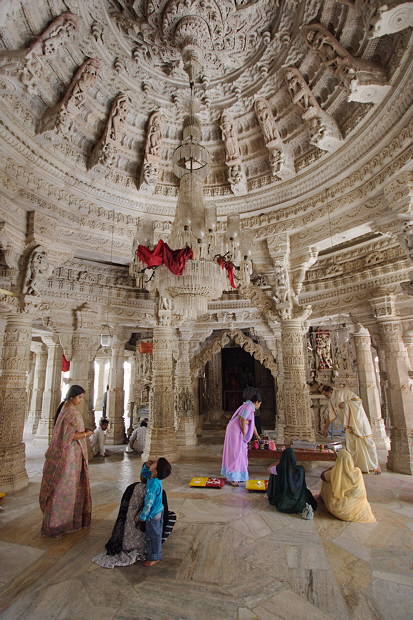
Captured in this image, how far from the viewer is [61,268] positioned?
347 inches

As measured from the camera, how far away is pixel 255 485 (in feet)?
18.5

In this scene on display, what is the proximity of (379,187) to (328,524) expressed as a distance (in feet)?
16.9

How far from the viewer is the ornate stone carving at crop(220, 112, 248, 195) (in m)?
6.57

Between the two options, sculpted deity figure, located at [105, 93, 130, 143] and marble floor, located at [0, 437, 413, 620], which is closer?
marble floor, located at [0, 437, 413, 620]

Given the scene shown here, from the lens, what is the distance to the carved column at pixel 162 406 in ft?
26.2

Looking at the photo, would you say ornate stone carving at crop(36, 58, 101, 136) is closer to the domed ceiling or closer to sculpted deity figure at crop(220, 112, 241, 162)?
the domed ceiling

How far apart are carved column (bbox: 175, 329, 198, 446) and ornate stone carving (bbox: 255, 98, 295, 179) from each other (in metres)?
6.59

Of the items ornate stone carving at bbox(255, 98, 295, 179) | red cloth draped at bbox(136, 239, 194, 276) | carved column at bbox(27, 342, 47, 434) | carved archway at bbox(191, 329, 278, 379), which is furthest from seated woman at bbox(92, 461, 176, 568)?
carved column at bbox(27, 342, 47, 434)

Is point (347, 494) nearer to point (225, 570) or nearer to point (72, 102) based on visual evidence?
point (225, 570)

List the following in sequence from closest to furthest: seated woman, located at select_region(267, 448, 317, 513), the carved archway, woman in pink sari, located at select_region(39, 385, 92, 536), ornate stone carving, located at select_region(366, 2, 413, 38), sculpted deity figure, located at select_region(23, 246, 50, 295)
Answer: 1. ornate stone carving, located at select_region(366, 2, 413, 38)
2. woman in pink sari, located at select_region(39, 385, 92, 536)
3. seated woman, located at select_region(267, 448, 317, 513)
4. sculpted deity figure, located at select_region(23, 246, 50, 295)
5. the carved archway

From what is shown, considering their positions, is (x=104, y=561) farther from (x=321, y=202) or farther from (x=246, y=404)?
(x=321, y=202)

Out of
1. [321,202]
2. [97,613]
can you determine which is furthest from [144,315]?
[97,613]

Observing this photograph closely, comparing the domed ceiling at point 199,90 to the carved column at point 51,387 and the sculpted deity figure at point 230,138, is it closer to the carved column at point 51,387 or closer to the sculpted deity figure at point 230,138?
the sculpted deity figure at point 230,138

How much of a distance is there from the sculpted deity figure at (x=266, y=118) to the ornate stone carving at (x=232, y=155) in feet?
1.99
